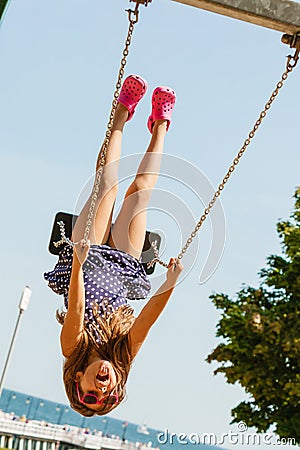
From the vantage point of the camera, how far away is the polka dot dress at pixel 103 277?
364 centimetres

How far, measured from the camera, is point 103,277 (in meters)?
3.68

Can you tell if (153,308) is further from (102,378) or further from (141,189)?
(141,189)

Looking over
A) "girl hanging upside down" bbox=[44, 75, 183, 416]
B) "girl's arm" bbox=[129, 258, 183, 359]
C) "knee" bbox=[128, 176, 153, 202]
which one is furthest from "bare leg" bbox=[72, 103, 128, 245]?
"girl's arm" bbox=[129, 258, 183, 359]

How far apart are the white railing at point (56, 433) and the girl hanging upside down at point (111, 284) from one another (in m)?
15.8

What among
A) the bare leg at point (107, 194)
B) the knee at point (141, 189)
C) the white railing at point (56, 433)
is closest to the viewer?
the bare leg at point (107, 194)

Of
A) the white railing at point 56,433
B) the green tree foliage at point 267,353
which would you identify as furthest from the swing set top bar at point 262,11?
the white railing at point 56,433

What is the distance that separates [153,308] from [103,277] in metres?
0.44

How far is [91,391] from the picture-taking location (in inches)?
137

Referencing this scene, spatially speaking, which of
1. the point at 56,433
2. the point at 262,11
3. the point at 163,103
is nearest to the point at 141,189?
the point at 163,103

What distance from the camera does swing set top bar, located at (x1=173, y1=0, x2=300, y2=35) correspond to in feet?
8.54

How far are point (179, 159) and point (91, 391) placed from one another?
1.12 metres

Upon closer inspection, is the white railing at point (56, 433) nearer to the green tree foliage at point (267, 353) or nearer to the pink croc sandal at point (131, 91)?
the green tree foliage at point (267, 353)

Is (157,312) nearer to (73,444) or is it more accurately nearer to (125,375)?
(125,375)

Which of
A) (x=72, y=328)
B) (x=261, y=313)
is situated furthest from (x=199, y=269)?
(x=261, y=313)
